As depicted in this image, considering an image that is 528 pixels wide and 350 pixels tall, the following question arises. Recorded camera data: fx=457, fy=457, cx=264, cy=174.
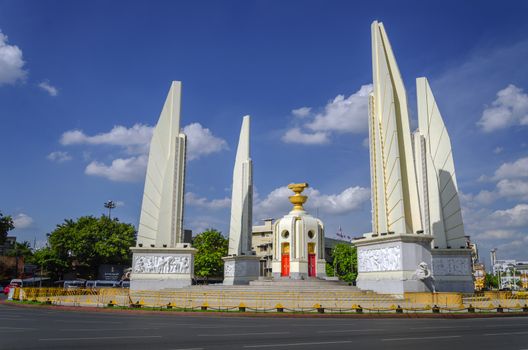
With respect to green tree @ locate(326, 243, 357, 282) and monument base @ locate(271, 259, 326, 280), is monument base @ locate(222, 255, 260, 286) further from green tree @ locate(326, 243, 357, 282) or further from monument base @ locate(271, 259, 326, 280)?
green tree @ locate(326, 243, 357, 282)

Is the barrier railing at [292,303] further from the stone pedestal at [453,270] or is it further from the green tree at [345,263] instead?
the green tree at [345,263]

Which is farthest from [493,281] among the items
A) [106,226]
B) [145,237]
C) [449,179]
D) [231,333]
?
[231,333]

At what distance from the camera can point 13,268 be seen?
207ft

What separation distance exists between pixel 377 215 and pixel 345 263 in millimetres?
30757

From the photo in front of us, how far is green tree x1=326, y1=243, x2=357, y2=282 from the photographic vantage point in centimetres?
5712

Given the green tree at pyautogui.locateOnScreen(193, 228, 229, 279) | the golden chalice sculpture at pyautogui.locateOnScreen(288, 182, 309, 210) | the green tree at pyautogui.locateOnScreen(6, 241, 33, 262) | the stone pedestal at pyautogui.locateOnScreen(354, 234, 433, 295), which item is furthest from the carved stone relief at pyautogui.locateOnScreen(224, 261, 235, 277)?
the green tree at pyautogui.locateOnScreen(6, 241, 33, 262)

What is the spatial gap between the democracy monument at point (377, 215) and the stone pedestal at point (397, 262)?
0.18 feet

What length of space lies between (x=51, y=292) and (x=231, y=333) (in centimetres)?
2326

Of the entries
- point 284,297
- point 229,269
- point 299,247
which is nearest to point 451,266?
point 299,247

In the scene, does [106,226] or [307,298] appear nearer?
[307,298]

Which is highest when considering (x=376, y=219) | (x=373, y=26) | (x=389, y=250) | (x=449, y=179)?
(x=373, y=26)

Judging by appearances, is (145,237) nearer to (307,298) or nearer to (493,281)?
(307,298)

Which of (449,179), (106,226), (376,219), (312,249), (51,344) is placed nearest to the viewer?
(51,344)

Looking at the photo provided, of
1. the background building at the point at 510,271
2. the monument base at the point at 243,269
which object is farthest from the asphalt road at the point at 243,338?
the background building at the point at 510,271
